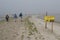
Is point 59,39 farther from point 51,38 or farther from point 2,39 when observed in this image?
point 2,39

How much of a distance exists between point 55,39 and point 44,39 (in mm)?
986

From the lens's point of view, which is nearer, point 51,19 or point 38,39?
point 38,39

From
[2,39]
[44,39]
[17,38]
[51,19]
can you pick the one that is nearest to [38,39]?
[44,39]

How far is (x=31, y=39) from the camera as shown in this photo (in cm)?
1777

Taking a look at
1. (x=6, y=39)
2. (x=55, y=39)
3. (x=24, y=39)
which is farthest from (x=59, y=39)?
(x=6, y=39)

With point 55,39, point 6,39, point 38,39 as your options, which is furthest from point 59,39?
point 6,39

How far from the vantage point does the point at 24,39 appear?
1775 cm

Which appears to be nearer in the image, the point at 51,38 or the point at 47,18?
the point at 51,38

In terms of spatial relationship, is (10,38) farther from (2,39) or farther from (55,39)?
(55,39)

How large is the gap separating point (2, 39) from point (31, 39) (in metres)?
2.38

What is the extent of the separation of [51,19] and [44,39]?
4.62 meters

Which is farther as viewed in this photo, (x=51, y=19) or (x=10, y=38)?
(x=51, y=19)

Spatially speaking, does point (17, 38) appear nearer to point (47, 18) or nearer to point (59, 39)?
point (59, 39)

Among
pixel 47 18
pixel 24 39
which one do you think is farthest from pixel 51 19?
pixel 24 39
